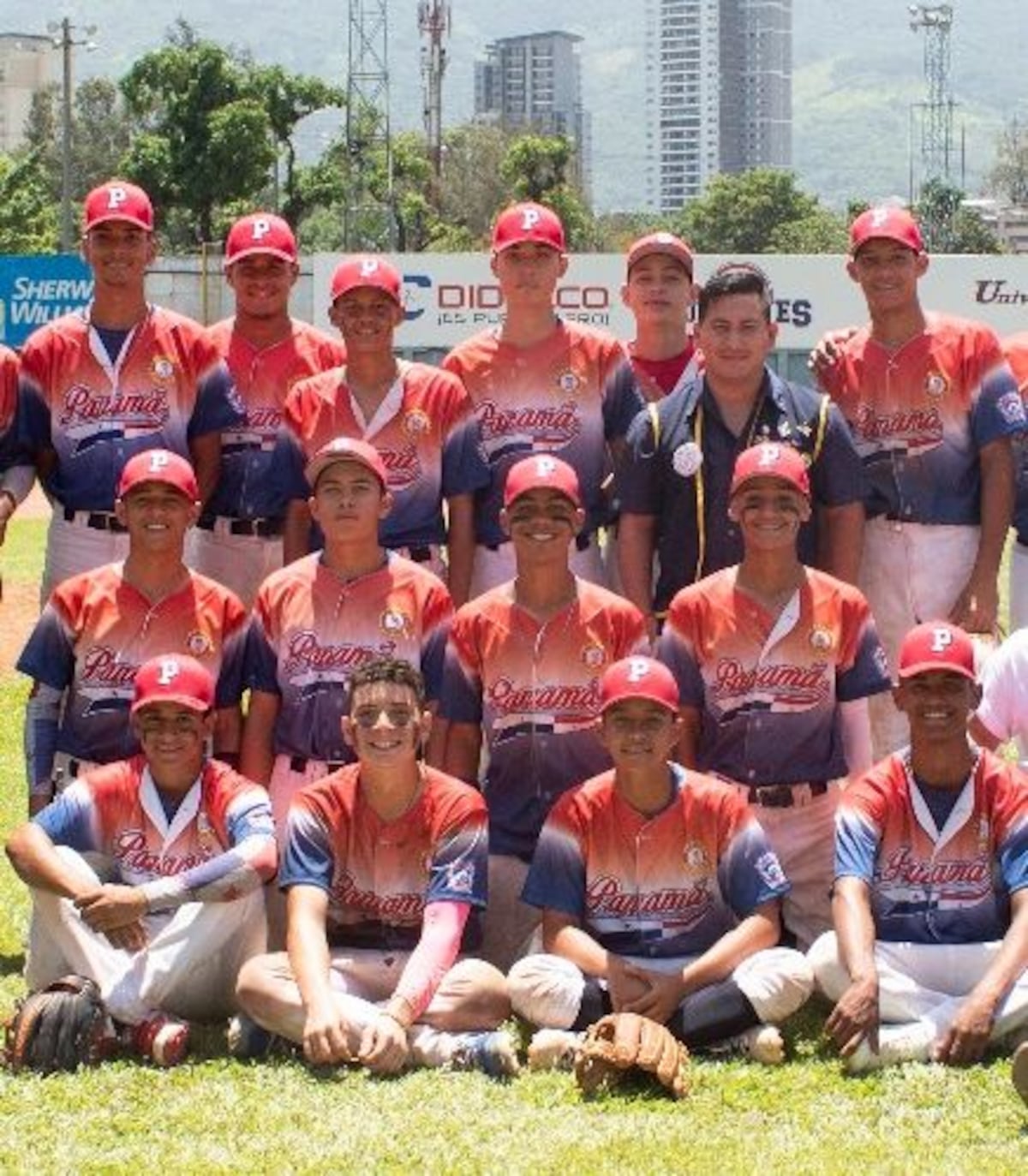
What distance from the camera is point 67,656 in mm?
7160

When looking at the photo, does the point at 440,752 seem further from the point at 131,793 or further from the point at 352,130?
the point at 352,130

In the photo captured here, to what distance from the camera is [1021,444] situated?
7.89 meters

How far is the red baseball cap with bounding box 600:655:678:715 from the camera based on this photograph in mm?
6332

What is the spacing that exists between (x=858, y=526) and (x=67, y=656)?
2.58 meters

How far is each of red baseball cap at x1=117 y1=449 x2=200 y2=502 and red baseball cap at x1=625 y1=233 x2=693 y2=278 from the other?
1930 mm

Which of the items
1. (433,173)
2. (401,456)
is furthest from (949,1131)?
(433,173)

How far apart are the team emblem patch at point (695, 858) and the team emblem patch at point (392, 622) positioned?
116cm

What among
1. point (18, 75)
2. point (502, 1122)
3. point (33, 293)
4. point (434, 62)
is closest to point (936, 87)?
point (434, 62)

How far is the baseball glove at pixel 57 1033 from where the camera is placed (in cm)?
610

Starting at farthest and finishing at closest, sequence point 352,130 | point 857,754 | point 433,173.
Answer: point 433,173 → point 352,130 → point 857,754

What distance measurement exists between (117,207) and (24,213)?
144 ft

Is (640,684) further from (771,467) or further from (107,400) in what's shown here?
(107,400)

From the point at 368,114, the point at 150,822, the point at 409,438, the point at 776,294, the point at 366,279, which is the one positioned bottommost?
the point at 150,822

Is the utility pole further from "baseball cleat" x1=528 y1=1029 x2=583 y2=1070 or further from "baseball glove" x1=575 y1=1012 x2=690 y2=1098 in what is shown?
"baseball glove" x1=575 y1=1012 x2=690 y2=1098
